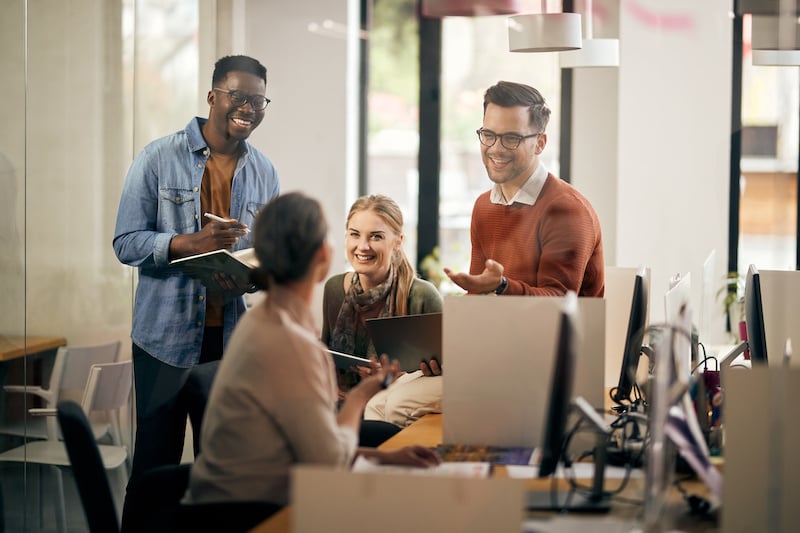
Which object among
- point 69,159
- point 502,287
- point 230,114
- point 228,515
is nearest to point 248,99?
point 230,114

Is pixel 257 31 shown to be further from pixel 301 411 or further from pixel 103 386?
pixel 301 411

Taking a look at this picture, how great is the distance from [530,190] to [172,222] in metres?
1.24

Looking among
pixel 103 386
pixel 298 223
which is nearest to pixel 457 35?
pixel 103 386

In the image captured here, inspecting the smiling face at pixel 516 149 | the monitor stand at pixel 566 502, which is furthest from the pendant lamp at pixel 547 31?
the monitor stand at pixel 566 502

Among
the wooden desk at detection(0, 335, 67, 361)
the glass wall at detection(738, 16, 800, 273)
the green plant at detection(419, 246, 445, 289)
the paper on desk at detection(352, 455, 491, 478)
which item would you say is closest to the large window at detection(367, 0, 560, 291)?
the green plant at detection(419, 246, 445, 289)

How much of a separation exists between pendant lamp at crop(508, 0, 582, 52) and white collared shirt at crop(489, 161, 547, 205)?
56 centimetres

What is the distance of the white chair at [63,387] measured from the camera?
3.47 metres

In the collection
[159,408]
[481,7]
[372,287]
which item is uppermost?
[481,7]

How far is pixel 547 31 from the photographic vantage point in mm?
3664

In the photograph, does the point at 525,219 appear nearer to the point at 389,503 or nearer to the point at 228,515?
the point at 228,515

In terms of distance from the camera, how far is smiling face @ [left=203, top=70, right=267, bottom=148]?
344 cm

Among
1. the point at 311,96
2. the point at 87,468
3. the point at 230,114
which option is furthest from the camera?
the point at 311,96

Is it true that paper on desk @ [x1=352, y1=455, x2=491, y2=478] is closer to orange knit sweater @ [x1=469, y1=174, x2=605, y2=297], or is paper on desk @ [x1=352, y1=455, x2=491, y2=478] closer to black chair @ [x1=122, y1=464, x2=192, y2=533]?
black chair @ [x1=122, y1=464, x2=192, y2=533]

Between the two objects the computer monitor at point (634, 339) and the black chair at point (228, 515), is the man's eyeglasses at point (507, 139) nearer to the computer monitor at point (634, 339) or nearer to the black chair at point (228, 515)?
the computer monitor at point (634, 339)
